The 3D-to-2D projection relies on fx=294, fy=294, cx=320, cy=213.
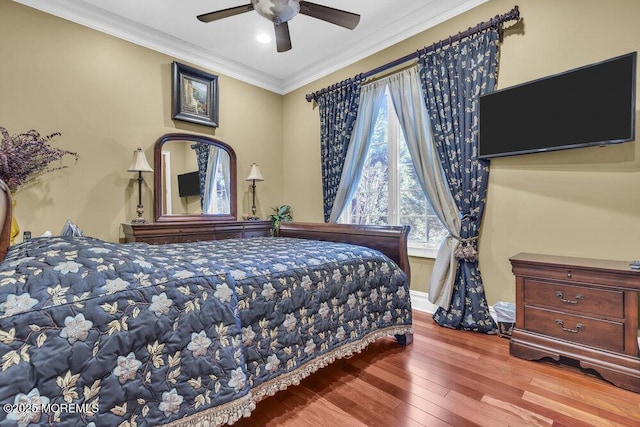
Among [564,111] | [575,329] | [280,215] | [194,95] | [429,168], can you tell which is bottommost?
[575,329]

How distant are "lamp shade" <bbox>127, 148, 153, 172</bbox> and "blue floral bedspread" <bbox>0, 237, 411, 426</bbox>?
195cm

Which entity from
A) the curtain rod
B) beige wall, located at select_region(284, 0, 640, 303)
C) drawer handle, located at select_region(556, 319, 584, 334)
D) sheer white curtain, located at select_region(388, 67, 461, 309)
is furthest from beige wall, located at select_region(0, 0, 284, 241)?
drawer handle, located at select_region(556, 319, 584, 334)

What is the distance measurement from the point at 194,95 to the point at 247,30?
3.32 feet

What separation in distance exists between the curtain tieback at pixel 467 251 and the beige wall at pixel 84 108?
10.7 ft

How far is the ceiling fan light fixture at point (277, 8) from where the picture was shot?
83.0 inches

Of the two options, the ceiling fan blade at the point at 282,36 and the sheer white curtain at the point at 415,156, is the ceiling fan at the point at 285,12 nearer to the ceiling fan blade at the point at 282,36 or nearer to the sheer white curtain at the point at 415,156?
the ceiling fan blade at the point at 282,36

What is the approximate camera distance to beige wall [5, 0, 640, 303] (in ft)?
6.82

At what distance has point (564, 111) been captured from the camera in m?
2.14

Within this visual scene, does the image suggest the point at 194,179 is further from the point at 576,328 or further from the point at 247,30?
the point at 576,328

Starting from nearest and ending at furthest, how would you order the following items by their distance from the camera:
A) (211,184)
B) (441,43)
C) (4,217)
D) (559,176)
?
(4,217)
(559,176)
(441,43)
(211,184)

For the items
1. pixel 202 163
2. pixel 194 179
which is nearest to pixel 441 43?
pixel 202 163

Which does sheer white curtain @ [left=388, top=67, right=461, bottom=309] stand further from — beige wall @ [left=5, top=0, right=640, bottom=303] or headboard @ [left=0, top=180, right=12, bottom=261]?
headboard @ [left=0, top=180, right=12, bottom=261]

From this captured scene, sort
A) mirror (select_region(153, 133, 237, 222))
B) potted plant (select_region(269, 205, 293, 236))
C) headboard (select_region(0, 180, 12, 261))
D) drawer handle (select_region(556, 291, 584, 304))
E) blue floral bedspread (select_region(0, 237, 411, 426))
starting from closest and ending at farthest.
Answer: blue floral bedspread (select_region(0, 237, 411, 426)) < headboard (select_region(0, 180, 12, 261)) < drawer handle (select_region(556, 291, 584, 304)) < mirror (select_region(153, 133, 237, 222)) < potted plant (select_region(269, 205, 293, 236))

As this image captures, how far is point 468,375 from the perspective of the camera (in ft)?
6.02
